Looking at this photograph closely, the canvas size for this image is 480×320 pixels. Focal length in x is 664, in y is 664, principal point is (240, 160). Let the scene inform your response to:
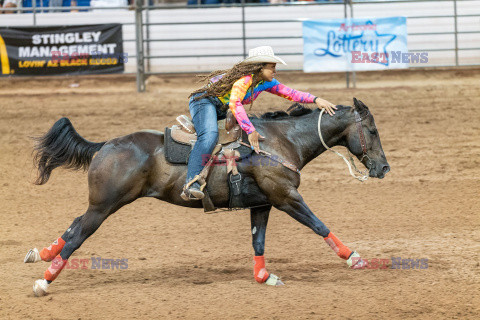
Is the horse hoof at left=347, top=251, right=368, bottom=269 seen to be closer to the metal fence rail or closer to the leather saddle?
the leather saddle

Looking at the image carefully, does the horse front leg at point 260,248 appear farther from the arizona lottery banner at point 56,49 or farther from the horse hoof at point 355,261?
the arizona lottery banner at point 56,49

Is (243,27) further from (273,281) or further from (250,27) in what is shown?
(273,281)

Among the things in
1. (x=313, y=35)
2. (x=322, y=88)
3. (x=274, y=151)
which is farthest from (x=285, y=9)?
(x=274, y=151)

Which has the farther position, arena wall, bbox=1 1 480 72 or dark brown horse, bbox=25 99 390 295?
arena wall, bbox=1 1 480 72

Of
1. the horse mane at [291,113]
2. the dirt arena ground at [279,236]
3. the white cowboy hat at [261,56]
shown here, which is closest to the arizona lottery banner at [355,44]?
the dirt arena ground at [279,236]

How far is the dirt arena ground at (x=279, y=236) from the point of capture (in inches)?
214

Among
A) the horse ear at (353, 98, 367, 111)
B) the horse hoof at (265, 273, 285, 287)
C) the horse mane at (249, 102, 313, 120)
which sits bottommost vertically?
the horse hoof at (265, 273, 285, 287)

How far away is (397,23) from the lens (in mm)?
14773

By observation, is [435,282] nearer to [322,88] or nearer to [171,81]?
[322,88]

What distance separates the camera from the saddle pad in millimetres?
5883

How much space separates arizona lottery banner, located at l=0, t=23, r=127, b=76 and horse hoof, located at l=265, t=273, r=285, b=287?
10185mm

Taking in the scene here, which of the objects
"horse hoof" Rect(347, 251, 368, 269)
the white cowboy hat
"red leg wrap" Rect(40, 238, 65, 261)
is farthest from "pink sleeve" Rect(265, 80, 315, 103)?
"red leg wrap" Rect(40, 238, 65, 261)

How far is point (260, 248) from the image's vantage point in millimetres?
6031

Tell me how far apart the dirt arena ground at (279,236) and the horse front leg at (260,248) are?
0.10 metres
